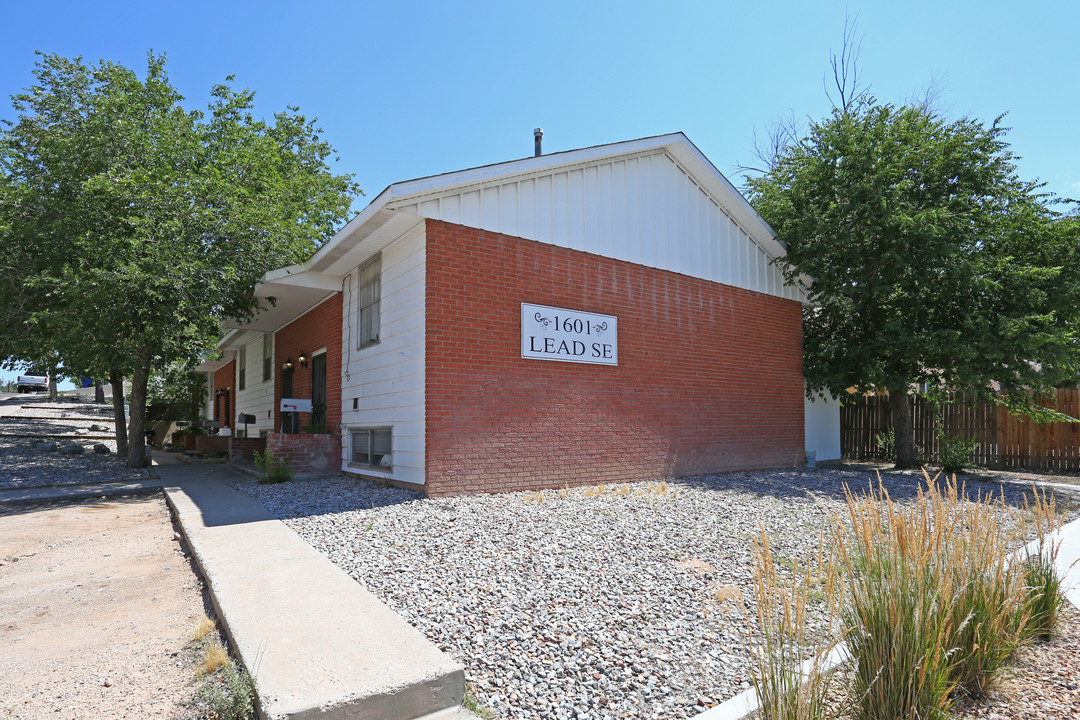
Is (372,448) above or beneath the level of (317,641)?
above

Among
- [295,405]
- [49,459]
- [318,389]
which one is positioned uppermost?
[318,389]

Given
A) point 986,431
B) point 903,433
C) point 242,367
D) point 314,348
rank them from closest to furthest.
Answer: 1. point 314,348
2. point 903,433
3. point 986,431
4. point 242,367

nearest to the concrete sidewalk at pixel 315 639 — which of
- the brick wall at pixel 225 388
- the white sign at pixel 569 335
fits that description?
the white sign at pixel 569 335

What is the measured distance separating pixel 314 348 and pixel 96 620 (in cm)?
839

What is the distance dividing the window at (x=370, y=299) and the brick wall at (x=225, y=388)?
1169 cm

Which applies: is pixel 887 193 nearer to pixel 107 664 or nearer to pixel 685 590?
pixel 685 590

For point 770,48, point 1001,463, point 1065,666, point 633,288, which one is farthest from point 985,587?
point 1001,463

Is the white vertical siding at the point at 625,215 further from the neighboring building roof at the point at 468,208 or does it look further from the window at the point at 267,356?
the window at the point at 267,356

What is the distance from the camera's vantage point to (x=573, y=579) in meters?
4.26

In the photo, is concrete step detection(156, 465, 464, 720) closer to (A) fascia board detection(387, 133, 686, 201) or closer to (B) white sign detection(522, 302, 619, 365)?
(B) white sign detection(522, 302, 619, 365)

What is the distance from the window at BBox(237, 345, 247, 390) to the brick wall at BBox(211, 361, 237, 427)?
31.9 inches

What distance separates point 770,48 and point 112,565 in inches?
547

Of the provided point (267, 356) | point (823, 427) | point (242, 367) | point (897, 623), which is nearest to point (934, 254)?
point (823, 427)

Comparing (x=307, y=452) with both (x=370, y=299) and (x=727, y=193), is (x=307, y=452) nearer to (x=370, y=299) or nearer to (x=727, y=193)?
(x=370, y=299)
